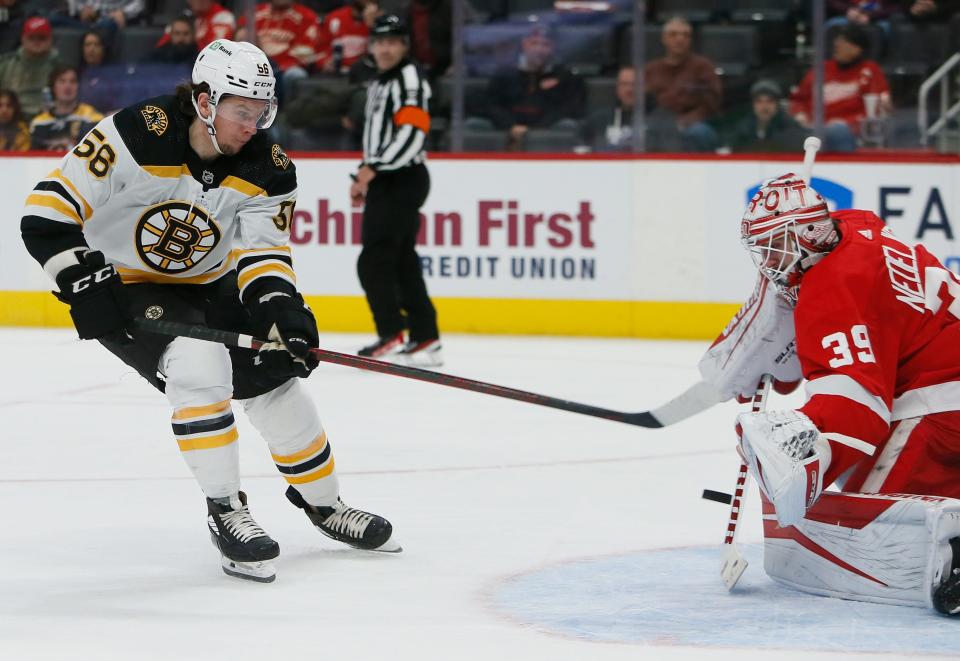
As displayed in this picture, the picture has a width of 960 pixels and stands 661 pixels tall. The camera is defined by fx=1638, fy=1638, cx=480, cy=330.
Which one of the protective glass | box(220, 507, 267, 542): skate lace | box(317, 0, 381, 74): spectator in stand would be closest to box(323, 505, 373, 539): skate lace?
box(220, 507, 267, 542): skate lace

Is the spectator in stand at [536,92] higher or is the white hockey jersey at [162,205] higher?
the white hockey jersey at [162,205]

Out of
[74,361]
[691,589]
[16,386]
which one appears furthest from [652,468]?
[74,361]

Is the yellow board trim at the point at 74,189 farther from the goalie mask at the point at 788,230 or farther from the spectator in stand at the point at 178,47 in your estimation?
the spectator in stand at the point at 178,47

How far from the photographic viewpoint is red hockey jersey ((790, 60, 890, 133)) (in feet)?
24.4

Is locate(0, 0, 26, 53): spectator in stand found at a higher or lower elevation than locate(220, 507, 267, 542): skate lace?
higher

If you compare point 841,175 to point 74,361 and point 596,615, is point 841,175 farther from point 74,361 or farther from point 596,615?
point 596,615

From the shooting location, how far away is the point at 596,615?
296cm

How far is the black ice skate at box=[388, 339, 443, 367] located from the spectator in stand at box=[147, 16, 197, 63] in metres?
2.17

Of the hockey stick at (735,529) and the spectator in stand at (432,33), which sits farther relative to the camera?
the spectator in stand at (432,33)

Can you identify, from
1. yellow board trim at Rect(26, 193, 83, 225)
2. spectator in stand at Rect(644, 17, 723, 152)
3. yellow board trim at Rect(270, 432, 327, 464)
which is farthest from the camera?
spectator in stand at Rect(644, 17, 723, 152)

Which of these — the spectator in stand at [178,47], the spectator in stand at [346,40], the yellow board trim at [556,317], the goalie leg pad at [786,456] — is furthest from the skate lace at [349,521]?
the spectator in stand at [178,47]

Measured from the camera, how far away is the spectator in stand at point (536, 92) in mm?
7848

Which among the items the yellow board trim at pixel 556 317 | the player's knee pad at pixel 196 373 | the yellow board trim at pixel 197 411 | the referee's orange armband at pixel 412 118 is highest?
the referee's orange armband at pixel 412 118

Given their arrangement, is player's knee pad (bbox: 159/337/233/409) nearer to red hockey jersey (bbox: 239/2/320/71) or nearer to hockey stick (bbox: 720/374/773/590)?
hockey stick (bbox: 720/374/773/590)
